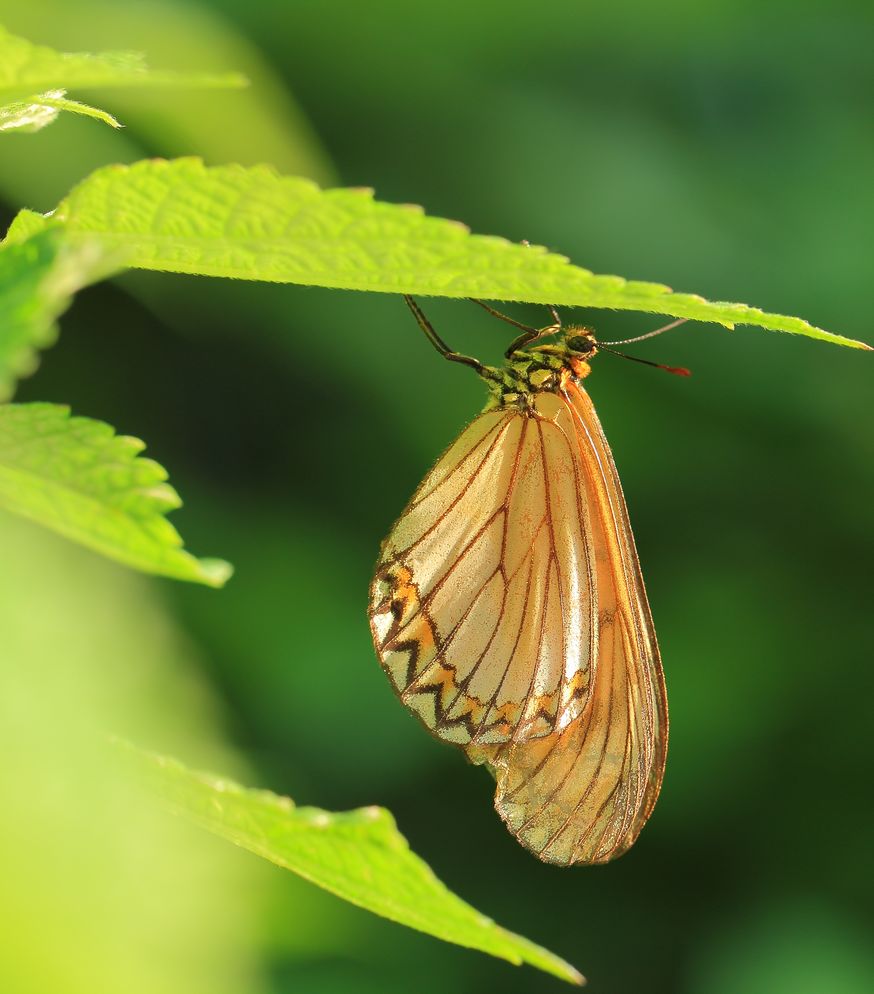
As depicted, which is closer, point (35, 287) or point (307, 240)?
point (35, 287)

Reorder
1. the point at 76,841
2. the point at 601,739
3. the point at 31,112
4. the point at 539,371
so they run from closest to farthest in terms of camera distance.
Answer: the point at 76,841, the point at 31,112, the point at 601,739, the point at 539,371

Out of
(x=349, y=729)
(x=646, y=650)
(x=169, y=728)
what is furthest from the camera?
(x=349, y=729)

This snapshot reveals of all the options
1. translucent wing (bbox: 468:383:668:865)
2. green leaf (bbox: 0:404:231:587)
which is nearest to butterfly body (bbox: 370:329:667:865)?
translucent wing (bbox: 468:383:668:865)

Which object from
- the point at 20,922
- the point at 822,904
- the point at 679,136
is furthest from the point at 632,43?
the point at 20,922

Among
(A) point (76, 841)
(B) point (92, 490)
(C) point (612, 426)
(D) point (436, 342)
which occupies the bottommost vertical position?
(A) point (76, 841)

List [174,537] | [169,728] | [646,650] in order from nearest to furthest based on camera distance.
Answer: [174,537] < [169,728] < [646,650]

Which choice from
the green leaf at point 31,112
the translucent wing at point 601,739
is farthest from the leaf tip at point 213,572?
the translucent wing at point 601,739

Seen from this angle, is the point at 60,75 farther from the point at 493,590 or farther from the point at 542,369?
the point at 542,369

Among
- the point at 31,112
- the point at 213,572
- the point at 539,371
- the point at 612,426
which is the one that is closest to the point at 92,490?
the point at 213,572

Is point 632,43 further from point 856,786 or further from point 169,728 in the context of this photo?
point 169,728
